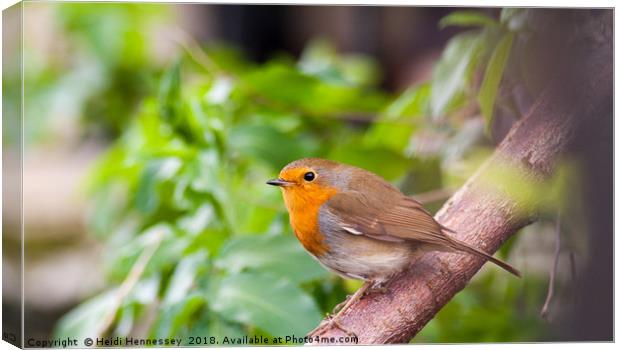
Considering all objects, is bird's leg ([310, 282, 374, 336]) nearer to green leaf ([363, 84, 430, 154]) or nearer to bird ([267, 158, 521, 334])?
bird ([267, 158, 521, 334])

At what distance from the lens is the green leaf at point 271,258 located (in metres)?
1.17

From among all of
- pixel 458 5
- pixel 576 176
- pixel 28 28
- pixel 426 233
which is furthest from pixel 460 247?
pixel 28 28

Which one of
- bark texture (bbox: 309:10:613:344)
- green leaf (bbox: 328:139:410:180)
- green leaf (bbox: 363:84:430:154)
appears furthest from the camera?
green leaf (bbox: 363:84:430:154)

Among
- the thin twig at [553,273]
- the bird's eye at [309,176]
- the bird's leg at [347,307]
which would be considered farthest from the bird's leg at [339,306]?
the thin twig at [553,273]

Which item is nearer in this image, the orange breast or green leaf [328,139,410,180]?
the orange breast

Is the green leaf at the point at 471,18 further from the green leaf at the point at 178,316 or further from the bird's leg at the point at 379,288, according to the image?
the green leaf at the point at 178,316

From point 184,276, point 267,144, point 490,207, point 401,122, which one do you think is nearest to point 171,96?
point 267,144

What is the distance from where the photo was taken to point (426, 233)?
1.06 meters

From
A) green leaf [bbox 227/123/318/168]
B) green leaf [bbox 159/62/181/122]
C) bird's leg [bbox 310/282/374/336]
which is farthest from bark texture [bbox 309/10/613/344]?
green leaf [bbox 159/62/181/122]

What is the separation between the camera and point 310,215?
3.54 feet

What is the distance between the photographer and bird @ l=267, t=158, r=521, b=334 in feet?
3.50

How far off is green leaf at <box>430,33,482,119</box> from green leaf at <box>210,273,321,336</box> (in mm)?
306

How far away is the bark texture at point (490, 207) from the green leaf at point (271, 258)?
0.27 ft

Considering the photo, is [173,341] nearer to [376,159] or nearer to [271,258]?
[271,258]
